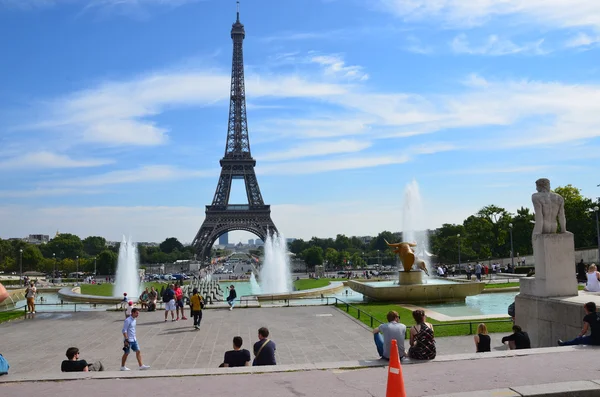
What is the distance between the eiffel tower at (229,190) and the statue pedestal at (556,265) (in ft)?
275

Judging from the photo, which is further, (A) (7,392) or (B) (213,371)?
(B) (213,371)

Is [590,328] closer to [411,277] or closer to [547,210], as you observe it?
[547,210]

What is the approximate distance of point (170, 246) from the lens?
557ft

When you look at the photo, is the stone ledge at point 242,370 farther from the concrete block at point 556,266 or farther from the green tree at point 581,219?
the green tree at point 581,219

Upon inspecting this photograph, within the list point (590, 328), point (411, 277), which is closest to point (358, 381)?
point (590, 328)

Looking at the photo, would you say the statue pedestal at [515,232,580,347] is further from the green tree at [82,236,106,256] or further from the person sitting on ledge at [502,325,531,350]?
the green tree at [82,236,106,256]

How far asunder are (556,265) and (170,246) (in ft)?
543

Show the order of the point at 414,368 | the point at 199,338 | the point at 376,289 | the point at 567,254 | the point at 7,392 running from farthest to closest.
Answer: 1. the point at 376,289
2. the point at 199,338
3. the point at 567,254
4. the point at 414,368
5. the point at 7,392

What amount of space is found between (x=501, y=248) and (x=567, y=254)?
70.0m

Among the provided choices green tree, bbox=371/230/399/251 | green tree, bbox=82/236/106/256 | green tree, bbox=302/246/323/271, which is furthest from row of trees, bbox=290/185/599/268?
green tree, bbox=82/236/106/256

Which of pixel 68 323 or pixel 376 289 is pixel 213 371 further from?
pixel 376 289

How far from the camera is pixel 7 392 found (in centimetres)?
768

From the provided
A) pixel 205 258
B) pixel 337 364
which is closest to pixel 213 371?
pixel 337 364

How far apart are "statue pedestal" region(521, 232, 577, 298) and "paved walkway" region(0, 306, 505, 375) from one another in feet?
6.50
